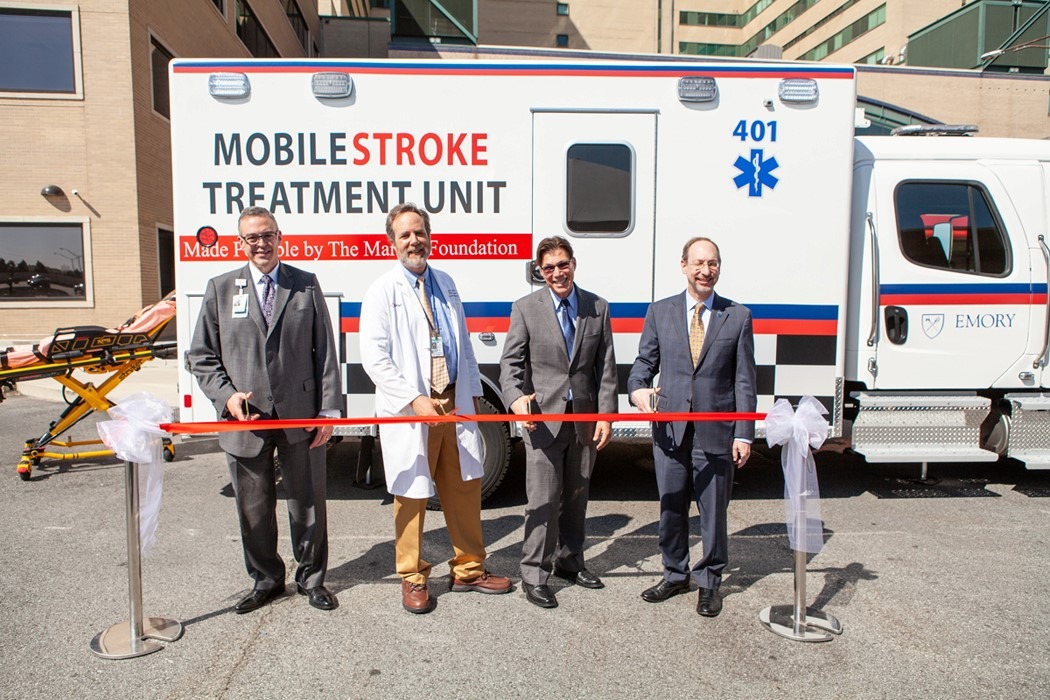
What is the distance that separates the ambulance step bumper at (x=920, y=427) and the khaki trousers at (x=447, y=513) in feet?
9.37

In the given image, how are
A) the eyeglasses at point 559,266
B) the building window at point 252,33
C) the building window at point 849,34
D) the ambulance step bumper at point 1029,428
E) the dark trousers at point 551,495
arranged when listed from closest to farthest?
the eyeglasses at point 559,266 < the dark trousers at point 551,495 < the ambulance step bumper at point 1029,428 < the building window at point 252,33 < the building window at point 849,34

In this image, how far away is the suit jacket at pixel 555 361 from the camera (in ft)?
11.4

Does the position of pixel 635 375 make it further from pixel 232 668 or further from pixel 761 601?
pixel 232 668

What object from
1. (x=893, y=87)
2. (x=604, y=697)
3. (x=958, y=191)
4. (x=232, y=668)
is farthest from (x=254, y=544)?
(x=893, y=87)

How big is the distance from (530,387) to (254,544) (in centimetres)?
154

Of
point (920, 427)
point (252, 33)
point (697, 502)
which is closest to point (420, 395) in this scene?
point (697, 502)

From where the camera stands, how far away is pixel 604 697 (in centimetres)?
271

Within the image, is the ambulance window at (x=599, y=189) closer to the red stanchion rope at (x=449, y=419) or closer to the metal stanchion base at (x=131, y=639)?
the red stanchion rope at (x=449, y=419)

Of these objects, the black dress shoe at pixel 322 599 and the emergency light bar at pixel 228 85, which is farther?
the emergency light bar at pixel 228 85

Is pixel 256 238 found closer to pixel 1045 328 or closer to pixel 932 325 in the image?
pixel 932 325

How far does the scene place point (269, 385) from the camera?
3311 millimetres

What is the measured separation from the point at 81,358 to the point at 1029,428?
6.95 m

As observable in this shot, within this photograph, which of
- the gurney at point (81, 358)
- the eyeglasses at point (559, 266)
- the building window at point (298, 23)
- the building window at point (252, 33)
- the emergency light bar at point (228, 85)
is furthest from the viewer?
the building window at point (298, 23)

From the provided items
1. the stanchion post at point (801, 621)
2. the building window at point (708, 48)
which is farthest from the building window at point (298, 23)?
the building window at point (708, 48)
